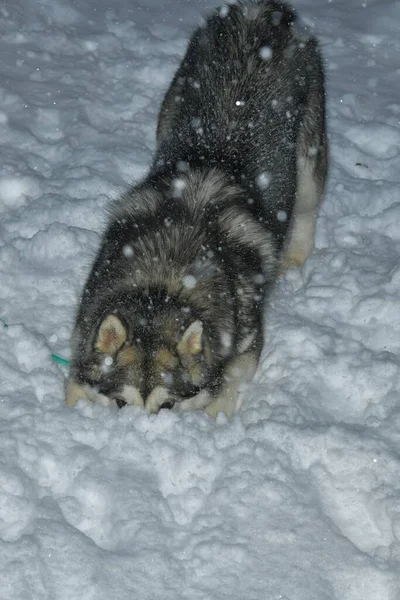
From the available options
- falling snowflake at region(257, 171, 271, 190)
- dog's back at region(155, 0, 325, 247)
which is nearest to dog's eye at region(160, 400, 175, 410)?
dog's back at region(155, 0, 325, 247)

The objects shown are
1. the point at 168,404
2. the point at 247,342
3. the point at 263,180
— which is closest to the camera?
the point at 168,404

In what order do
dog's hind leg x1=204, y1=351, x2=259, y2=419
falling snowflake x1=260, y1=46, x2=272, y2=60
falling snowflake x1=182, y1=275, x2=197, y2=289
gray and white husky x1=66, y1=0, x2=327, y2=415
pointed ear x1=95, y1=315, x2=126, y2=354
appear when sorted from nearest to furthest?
pointed ear x1=95, y1=315, x2=126, y2=354 < gray and white husky x1=66, y1=0, x2=327, y2=415 < falling snowflake x1=182, y1=275, x2=197, y2=289 < dog's hind leg x1=204, y1=351, x2=259, y2=419 < falling snowflake x1=260, y1=46, x2=272, y2=60

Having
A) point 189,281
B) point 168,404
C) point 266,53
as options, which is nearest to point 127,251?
point 189,281

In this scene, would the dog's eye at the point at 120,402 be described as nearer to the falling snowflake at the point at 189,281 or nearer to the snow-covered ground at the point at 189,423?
the snow-covered ground at the point at 189,423

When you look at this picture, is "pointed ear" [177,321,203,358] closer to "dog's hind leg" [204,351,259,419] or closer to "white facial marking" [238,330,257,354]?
"dog's hind leg" [204,351,259,419]

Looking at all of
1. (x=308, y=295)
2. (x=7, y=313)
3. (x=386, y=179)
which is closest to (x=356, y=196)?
(x=386, y=179)

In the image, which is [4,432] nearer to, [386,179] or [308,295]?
[308,295]

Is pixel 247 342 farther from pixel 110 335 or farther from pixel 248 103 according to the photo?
pixel 248 103
